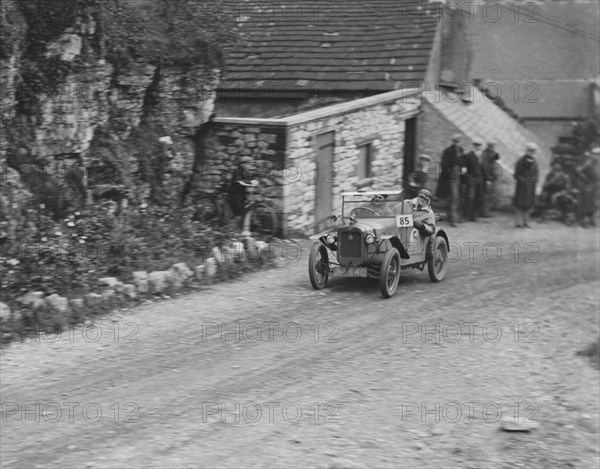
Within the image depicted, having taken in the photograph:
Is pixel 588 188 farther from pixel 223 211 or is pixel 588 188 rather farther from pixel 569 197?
pixel 223 211

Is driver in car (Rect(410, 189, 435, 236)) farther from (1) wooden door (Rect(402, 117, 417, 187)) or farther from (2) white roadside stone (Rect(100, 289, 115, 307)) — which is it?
(1) wooden door (Rect(402, 117, 417, 187))

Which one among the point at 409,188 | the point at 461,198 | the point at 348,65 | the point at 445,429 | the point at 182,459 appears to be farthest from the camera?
the point at 348,65

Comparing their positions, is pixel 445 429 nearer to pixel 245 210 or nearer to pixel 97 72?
pixel 245 210

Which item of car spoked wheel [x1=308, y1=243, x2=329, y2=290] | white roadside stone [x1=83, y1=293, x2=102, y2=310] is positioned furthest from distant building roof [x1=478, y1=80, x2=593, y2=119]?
white roadside stone [x1=83, y1=293, x2=102, y2=310]

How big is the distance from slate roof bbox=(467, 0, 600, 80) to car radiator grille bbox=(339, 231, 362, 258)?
842 centimetres

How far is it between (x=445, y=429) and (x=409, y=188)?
6847 mm

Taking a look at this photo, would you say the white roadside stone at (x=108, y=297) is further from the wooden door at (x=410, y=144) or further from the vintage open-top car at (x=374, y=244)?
the wooden door at (x=410, y=144)

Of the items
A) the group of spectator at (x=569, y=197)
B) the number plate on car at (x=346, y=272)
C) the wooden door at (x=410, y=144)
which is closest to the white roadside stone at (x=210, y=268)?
the number plate on car at (x=346, y=272)

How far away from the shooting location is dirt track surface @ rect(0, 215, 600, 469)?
21.3 ft

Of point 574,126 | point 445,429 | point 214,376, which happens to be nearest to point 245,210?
point 214,376

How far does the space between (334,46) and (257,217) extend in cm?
720

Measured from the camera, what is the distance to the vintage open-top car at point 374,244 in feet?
35.4

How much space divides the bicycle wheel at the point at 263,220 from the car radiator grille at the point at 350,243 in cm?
137

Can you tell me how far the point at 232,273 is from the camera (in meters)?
11.2
